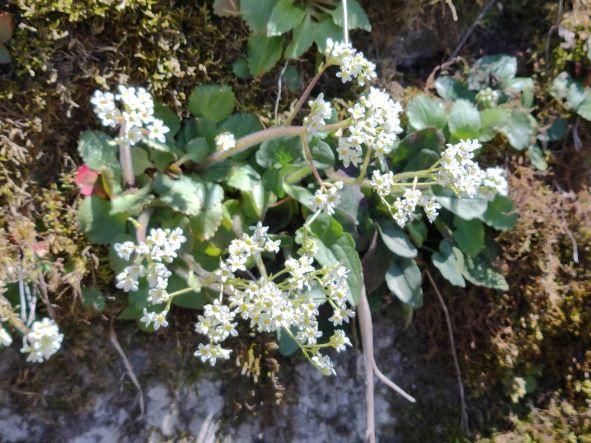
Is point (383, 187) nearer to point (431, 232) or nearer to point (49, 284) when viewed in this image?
point (431, 232)

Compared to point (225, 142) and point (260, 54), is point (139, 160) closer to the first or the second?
point (225, 142)

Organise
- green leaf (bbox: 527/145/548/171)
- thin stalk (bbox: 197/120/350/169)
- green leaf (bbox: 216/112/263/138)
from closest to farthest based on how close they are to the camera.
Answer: thin stalk (bbox: 197/120/350/169), green leaf (bbox: 216/112/263/138), green leaf (bbox: 527/145/548/171)

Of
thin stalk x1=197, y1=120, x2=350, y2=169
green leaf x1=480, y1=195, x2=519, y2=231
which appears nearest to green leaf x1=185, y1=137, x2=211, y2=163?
thin stalk x1=197, y1=120, x2=350, y2=169

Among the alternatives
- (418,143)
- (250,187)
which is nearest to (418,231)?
(418,143)

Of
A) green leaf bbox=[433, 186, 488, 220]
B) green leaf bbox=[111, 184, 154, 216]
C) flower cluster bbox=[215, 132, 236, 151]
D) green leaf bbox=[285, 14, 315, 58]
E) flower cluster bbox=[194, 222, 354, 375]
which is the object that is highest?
green leaf bbox=[285, 14, 315, 58]

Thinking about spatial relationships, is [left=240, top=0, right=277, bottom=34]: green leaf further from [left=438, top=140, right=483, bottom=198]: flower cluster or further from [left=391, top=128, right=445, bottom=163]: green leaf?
[left=438, top=140, right=483, bottom=198]: flower cluster

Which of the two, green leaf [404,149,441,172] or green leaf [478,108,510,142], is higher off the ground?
green leaf [478,108,510,142]
